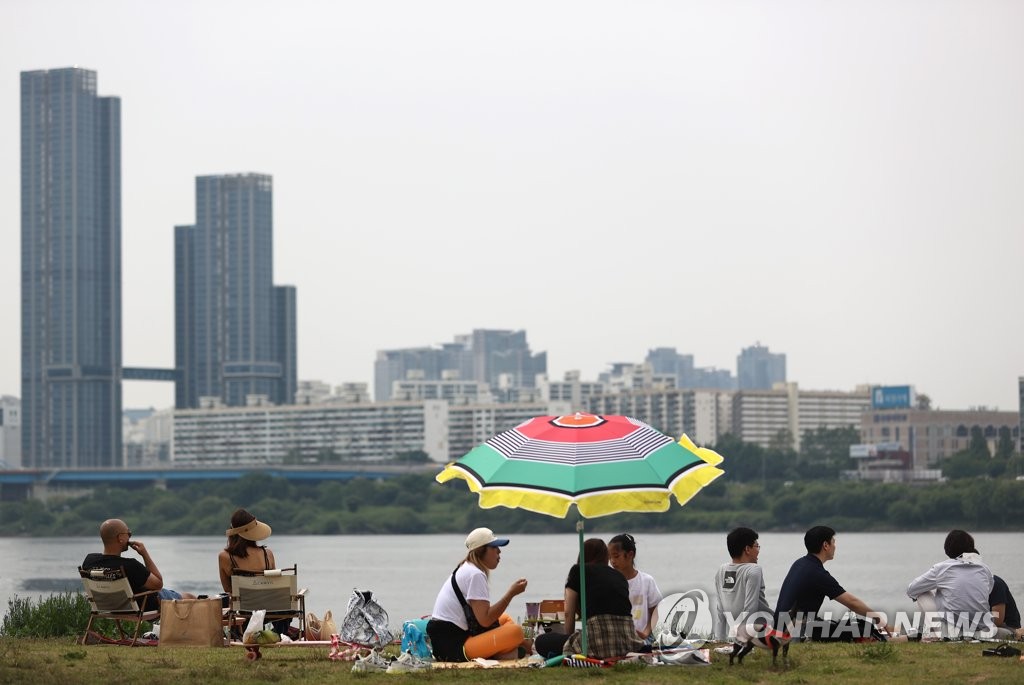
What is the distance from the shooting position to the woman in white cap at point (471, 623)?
12109 mm

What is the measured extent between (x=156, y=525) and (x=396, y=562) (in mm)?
47896

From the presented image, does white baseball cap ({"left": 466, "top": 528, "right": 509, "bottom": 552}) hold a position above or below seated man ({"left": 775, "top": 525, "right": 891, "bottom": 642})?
above

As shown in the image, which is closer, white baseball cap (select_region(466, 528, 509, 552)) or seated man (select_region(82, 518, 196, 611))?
white baseball cap (select_region(466, 528, 509, 552))

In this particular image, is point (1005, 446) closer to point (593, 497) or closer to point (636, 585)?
point (636, 585)

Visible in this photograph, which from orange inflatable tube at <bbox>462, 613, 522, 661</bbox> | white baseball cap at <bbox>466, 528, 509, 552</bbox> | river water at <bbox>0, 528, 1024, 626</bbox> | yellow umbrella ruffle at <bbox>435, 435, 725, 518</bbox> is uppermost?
yellow umbrella ruffle at <bbox>435, 435, 725, 518</bbox>

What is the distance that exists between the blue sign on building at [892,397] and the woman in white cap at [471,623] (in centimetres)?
14447

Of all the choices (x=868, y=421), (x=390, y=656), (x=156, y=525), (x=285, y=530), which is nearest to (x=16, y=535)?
(x=156, y=525)

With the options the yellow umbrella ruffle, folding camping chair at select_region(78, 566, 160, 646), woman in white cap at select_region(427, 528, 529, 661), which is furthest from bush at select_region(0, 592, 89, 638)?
the yellow umbrella ruffle

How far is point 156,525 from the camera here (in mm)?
109000

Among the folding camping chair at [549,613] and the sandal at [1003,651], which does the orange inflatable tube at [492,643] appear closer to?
the folding camping chair at [549,613]

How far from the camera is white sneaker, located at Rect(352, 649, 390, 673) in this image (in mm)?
11977

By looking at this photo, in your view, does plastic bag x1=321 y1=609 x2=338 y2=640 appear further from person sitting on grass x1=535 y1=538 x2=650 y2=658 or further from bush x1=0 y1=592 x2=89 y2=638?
person sitting on grass x1=535 y1=538 x2=650 y2=658

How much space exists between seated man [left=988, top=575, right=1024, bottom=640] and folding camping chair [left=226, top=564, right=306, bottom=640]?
18.4 ft

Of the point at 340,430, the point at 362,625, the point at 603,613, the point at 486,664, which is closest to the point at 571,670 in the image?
the point at 603,613
